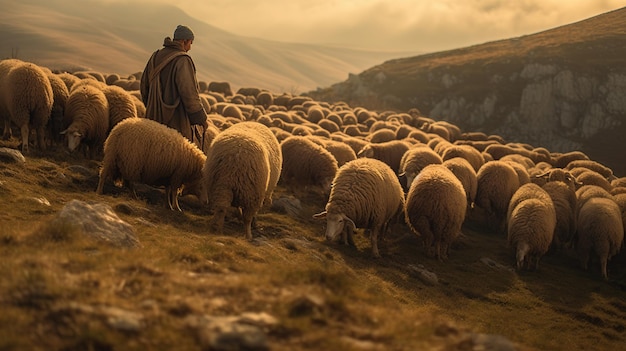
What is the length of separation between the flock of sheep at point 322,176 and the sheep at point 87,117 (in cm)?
3

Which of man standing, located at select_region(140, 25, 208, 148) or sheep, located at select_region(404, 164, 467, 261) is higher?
man standing, located at select_region(140, 25, 208, 148)

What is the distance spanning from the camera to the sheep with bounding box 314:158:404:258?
12.2m

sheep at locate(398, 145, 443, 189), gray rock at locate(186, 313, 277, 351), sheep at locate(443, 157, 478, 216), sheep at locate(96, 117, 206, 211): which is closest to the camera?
gray rock at locate(186, 313, 277, 351)

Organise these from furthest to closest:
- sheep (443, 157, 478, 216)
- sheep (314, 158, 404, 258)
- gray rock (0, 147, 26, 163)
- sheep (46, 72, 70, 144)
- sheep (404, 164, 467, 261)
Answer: sheep (443, 157, 478, 216) → sheep (46, 72, 70, 144) → sheep (404, 164, 467, 261) → sheep (314, 158, 404, 258) → gray rock (0, 147, 26, 163)

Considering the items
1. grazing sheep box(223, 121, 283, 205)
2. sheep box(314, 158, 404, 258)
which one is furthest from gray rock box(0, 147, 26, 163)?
sheep box(314, 158, 404, 258)

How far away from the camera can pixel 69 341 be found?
3.88 metres

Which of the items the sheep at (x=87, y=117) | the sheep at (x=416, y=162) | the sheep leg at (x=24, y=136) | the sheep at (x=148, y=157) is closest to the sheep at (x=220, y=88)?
the sheep at (x=416, y=162)

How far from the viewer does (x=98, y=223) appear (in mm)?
7312

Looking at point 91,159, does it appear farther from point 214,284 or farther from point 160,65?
point 214,284

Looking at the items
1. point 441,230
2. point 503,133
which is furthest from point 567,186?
point 503,133

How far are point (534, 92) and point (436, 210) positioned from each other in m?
56.2

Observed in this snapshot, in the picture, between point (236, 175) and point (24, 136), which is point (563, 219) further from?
point (24, 136)

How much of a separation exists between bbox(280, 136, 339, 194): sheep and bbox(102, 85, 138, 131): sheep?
5011mm

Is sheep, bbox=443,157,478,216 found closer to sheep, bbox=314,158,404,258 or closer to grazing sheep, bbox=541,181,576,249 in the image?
grazing sheep, bbox=541,181,576,249
